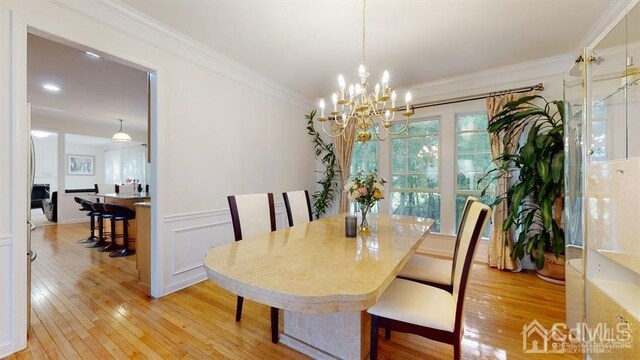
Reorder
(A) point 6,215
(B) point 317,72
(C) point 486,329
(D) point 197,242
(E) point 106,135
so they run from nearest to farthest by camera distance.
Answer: (A) point 6,215
(C) point 486,329
(D) point 197,242
(B) point 317,72
(E) point 106,135

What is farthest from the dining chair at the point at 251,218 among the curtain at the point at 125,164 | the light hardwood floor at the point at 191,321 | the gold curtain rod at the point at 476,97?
the curtain at the point at 125,164

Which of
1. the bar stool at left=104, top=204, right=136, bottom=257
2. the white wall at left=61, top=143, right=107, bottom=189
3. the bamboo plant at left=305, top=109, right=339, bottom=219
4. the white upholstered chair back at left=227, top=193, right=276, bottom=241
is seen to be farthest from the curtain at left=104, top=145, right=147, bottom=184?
the white upholstered chair back at left=227, top=193, right=276, bottom=241

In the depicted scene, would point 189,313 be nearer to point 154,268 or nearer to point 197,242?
point 154,268

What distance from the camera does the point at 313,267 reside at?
117 cm

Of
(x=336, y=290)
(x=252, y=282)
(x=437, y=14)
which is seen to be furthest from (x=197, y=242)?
(x=437, y=14)

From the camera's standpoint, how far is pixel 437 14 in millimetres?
2207

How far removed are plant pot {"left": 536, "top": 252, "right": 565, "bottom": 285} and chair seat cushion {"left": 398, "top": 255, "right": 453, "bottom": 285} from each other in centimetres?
182

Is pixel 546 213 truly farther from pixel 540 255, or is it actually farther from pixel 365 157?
pixel 365 157

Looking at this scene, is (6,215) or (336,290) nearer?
(336,290)

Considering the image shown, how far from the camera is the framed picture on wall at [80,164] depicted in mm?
9164

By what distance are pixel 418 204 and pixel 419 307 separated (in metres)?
2.96

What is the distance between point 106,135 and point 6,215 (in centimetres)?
673

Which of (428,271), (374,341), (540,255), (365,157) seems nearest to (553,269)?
(540,255)

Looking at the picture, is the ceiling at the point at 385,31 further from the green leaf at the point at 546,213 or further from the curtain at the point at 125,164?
the curtain at the point at 125,164
